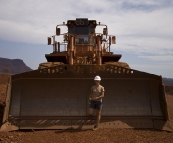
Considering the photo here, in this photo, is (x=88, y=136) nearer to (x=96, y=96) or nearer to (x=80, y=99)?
(x=96, y=96)

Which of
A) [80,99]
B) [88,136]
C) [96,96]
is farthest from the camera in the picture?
[80,99]

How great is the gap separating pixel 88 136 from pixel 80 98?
3.77 ft

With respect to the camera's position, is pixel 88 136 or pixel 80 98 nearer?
pixel 88 136

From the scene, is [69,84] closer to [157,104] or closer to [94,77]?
[94,77]

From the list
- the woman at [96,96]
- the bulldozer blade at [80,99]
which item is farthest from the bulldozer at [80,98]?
the woman at [96,96]

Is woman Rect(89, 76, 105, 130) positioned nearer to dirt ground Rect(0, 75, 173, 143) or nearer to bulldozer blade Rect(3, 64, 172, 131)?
bulldozer blade Rect(3, 64, 172, 131)

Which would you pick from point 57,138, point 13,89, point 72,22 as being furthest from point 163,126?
point 72,22

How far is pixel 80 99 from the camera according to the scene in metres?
5.69

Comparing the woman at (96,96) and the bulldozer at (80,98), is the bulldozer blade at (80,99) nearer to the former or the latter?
the bulldozer at (80,98)

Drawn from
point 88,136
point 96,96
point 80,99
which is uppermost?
point 96,96

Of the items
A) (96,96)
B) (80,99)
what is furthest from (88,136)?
(80,99)

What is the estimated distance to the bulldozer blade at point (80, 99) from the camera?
5.31 meters

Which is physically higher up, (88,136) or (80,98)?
(80,98)

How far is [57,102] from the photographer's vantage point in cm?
563
